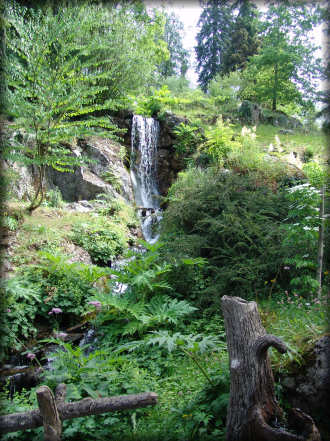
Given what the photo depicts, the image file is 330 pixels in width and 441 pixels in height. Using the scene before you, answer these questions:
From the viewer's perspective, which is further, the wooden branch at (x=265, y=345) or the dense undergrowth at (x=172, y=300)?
the dense undergrowth at (x=172, y=300)

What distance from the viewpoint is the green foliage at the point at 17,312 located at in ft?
11.8

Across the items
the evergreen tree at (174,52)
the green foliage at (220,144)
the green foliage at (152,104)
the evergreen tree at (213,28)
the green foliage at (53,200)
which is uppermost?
the evergreen tree at (174,52)

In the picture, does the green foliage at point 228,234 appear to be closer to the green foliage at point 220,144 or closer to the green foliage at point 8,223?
the green foliage at point 220,144

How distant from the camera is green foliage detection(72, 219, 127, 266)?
6.21 m

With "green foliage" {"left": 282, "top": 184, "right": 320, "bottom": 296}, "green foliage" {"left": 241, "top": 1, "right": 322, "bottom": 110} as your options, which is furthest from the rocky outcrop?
"green foliage" {"left": 282, "top": 184, "right": 320, "bottom": 296}

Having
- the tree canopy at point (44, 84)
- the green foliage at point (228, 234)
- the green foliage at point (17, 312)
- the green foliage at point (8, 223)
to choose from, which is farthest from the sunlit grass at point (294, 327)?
the tree canopy at point (44, 84)

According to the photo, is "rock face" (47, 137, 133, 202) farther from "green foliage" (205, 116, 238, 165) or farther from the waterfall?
"green foliage" (205, 116, 238, 165)

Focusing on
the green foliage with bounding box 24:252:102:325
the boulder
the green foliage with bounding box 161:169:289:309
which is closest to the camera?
the green foliage with bounding box 161:169:289:309

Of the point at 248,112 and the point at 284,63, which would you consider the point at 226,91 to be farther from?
the point at 284,63

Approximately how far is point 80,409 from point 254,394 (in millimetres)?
1138

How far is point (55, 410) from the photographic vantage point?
1.69 m

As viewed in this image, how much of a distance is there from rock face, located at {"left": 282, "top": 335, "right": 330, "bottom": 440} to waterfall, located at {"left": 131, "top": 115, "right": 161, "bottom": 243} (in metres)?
8.96

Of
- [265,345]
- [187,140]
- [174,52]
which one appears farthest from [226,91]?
[265,345]

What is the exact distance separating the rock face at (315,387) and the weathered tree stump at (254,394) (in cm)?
25
